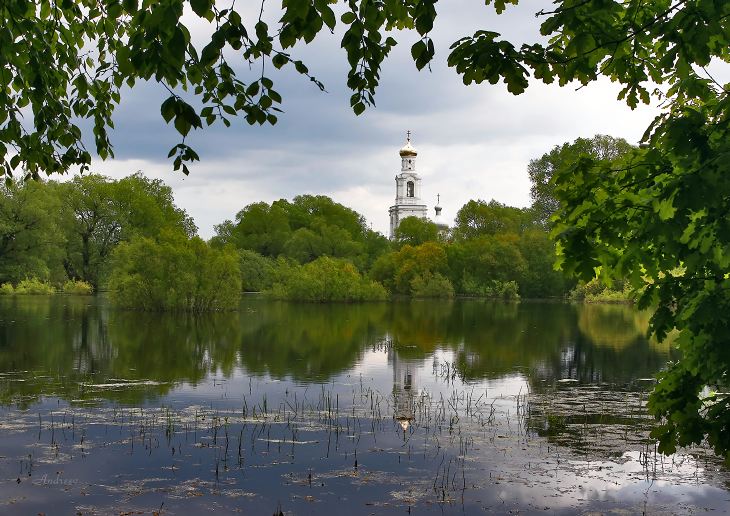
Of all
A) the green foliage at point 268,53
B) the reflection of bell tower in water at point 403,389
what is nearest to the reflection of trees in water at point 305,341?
the reflection of bell tower in water at point 403,389

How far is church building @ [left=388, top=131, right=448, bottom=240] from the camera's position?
107m

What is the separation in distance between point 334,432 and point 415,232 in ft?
229

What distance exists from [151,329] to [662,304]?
80.4 feet

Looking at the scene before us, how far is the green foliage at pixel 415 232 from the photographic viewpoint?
79.8 metres

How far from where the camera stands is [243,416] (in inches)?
463

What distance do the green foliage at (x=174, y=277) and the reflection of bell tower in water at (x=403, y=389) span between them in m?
18.1

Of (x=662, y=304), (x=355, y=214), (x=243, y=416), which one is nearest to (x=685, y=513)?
(x=662, y=304)

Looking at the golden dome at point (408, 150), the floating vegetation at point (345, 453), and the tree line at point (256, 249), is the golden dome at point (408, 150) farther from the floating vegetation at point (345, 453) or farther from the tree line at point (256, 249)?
the floating vegetation at point (345, 453)

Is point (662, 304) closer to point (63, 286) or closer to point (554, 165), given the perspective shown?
point (63, 286)

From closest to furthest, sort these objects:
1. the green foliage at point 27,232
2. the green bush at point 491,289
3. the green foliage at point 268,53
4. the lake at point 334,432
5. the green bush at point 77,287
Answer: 1. the green foliage at point 268,53
2. the lake at point 334,432
3. the green foliage at point 27,232
4. the green bush at point 77,287
5. the green bush at point 491,289

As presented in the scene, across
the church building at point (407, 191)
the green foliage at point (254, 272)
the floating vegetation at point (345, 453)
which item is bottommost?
the floating vegetation at point (345, 453)

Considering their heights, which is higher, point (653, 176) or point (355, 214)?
point (355, 214)

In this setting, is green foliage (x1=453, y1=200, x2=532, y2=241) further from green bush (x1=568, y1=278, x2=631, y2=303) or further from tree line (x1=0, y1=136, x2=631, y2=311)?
green bush (x1=568, y1=278, x2=631, y2=303)

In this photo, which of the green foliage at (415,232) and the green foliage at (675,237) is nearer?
the green foliage at (675,237)
